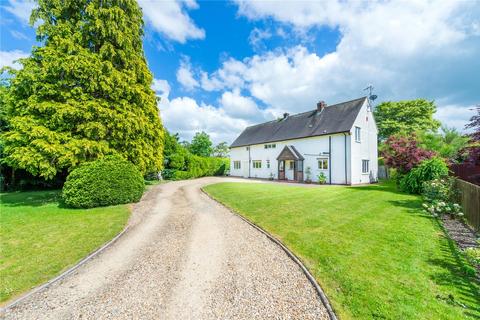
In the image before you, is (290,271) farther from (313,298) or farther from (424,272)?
(424,272)

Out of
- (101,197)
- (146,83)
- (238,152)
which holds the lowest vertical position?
(101,197)

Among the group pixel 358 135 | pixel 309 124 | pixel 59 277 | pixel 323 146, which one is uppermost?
pixel 309 124

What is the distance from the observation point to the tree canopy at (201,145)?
4425cm

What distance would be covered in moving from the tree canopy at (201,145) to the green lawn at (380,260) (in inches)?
1450

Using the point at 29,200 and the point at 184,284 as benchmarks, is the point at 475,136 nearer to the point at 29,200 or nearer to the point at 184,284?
the point at 184,284

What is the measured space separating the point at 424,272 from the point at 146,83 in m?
16.0

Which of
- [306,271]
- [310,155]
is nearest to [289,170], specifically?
[310,155]

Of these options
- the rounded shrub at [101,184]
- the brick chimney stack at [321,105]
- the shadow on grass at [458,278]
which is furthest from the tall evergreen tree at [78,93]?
the brick chimney stack at [321,105]

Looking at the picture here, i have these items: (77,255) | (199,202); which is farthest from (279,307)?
(199,202)

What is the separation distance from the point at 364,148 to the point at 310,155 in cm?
518

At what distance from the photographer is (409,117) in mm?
31656

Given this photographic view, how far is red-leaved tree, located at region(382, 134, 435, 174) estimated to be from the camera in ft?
46.2

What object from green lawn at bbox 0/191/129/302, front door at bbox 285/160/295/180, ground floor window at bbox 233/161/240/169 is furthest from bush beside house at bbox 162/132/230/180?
green lawn at bbox 0/191/129/302

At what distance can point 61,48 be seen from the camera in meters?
10.6
